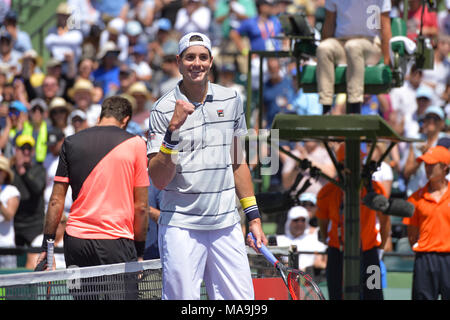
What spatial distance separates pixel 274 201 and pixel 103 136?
2.29 meters

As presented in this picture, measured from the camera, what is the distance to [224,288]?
200 inches

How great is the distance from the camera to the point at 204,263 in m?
5.09

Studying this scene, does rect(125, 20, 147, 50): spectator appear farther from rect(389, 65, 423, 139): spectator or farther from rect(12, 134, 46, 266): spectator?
rect(12, 134, 46, 266): spectator

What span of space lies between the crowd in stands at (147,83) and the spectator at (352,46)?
2.83 feet

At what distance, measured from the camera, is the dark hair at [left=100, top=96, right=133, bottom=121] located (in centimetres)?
661

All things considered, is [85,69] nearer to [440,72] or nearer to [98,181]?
[440,72]

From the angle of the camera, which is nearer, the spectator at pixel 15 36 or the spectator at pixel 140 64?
the spectator at pixel 140 64

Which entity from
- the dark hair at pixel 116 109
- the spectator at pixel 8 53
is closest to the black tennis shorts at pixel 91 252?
the dark hair at pixel 116 109

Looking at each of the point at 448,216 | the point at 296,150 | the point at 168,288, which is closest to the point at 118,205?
the point at 168,288

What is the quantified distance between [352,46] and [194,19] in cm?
875

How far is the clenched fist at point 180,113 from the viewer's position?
475cm

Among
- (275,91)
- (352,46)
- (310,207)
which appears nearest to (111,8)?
(275,91)

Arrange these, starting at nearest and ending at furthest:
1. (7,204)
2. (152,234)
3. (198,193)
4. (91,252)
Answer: (198,193), (91,252), (152,234), (7,204)

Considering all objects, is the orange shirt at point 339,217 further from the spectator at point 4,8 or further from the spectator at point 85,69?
the spectator at point 4,8
